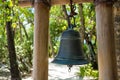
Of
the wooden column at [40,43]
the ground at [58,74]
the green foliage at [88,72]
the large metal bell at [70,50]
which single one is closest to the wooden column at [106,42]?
the large metal bell at [70,50]

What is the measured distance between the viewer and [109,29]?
291 cm

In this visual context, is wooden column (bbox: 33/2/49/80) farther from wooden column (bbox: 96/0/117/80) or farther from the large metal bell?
wooden column (bbox: 96/0/117/80)

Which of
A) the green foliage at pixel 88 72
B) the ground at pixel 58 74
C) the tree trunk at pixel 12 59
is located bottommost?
the ground at pixel 58 74

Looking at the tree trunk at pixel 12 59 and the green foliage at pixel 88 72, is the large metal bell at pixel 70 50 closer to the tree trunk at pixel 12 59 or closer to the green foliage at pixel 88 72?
the tree trunk at pixel 12 59

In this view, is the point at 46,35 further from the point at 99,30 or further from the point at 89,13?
the point at 89,13

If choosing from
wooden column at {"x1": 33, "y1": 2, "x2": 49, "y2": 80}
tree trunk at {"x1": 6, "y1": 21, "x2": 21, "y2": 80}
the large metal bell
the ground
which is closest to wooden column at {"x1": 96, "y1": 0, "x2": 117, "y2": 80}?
the large metal bell

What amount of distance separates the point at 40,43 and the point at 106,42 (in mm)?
847

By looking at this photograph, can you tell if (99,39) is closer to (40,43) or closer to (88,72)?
(40,43)

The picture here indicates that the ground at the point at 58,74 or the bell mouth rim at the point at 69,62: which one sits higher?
the bell mouth rim at the point at 69,62

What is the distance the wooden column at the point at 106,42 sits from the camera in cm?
286

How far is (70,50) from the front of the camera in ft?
9.90

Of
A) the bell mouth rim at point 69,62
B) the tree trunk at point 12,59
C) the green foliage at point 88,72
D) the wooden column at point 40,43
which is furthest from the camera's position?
the green foliage at point 88,72

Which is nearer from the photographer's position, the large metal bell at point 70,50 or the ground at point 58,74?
the large metal bell at point 70,50

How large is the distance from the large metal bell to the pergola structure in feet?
0.80
